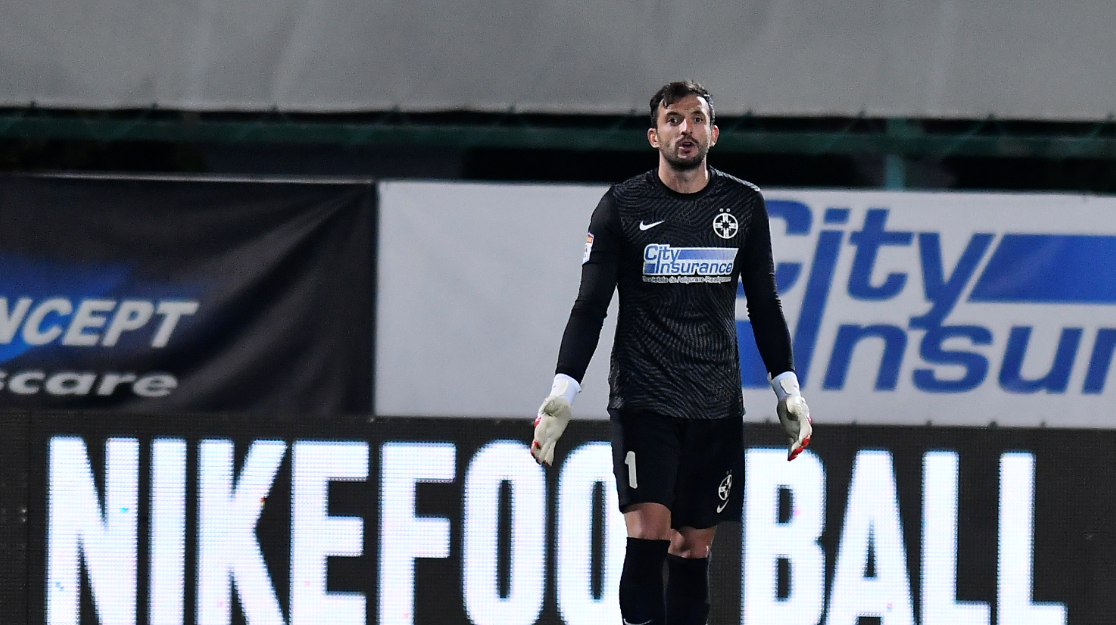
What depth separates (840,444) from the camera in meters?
5.46

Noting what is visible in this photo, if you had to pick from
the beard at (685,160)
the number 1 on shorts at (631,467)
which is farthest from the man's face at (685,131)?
the number 1 on shorts at (631,467)

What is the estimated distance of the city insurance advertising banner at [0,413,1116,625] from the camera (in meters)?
5.39

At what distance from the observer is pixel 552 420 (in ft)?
13.2

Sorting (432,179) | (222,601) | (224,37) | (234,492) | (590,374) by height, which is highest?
(224,37)

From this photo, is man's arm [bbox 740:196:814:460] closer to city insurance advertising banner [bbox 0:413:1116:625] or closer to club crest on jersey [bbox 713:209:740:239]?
club crest on jersey [bbox 713:209:740:239]

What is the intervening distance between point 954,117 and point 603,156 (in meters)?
1.54

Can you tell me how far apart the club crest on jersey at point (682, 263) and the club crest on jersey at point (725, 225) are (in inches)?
1.7

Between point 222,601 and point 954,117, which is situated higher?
point 954,117

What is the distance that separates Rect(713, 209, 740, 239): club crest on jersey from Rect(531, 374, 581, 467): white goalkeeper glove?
587mm

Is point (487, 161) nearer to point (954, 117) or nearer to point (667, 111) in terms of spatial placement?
point (954, 117)

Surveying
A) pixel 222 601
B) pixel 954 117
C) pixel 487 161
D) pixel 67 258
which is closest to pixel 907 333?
pixel 954 117

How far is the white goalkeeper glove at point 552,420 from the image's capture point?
13.0 ft

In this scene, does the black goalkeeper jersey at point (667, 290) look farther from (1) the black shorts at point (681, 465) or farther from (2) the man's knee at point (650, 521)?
(2) the man's knee at point (650, 521)

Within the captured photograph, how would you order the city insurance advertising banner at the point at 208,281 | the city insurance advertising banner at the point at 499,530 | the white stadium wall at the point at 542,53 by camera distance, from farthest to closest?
the white stadium wall at the point at 542,53, the city insurance advertising banner at the point at 208,281, the city insurance advertising banner at the point at 499,530
